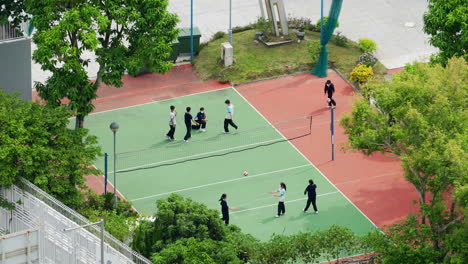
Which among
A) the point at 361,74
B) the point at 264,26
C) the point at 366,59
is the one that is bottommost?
the point at 361,74

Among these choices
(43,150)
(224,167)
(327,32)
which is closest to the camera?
(43,150)

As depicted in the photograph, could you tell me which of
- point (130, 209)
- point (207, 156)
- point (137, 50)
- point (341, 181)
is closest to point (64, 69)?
point (137, 50)

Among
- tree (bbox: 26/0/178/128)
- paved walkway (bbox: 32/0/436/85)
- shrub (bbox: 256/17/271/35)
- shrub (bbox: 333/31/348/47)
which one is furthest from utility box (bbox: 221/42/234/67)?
tree (bbox: 26/0/178/128)

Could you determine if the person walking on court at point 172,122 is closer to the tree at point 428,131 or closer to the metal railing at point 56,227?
the tree at point 428,131

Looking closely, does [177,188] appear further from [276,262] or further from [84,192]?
[276,262]

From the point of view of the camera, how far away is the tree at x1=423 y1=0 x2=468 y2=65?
44.7m

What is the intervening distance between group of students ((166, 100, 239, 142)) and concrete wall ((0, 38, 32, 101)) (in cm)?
576

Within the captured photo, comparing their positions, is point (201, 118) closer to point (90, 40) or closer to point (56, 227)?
point (90, 40)

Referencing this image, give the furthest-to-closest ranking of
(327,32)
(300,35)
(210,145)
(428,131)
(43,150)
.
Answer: (300,35) < (327,32) < (210,145) < (43,150) < (428,131)

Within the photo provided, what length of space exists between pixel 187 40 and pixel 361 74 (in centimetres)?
815

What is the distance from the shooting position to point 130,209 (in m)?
42.8

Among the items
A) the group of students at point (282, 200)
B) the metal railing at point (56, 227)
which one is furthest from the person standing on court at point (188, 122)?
the metal railing at point (56, 227)

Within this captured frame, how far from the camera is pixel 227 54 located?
53750 millimetres

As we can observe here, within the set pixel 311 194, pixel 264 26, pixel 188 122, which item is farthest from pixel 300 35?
pixel 311 194
